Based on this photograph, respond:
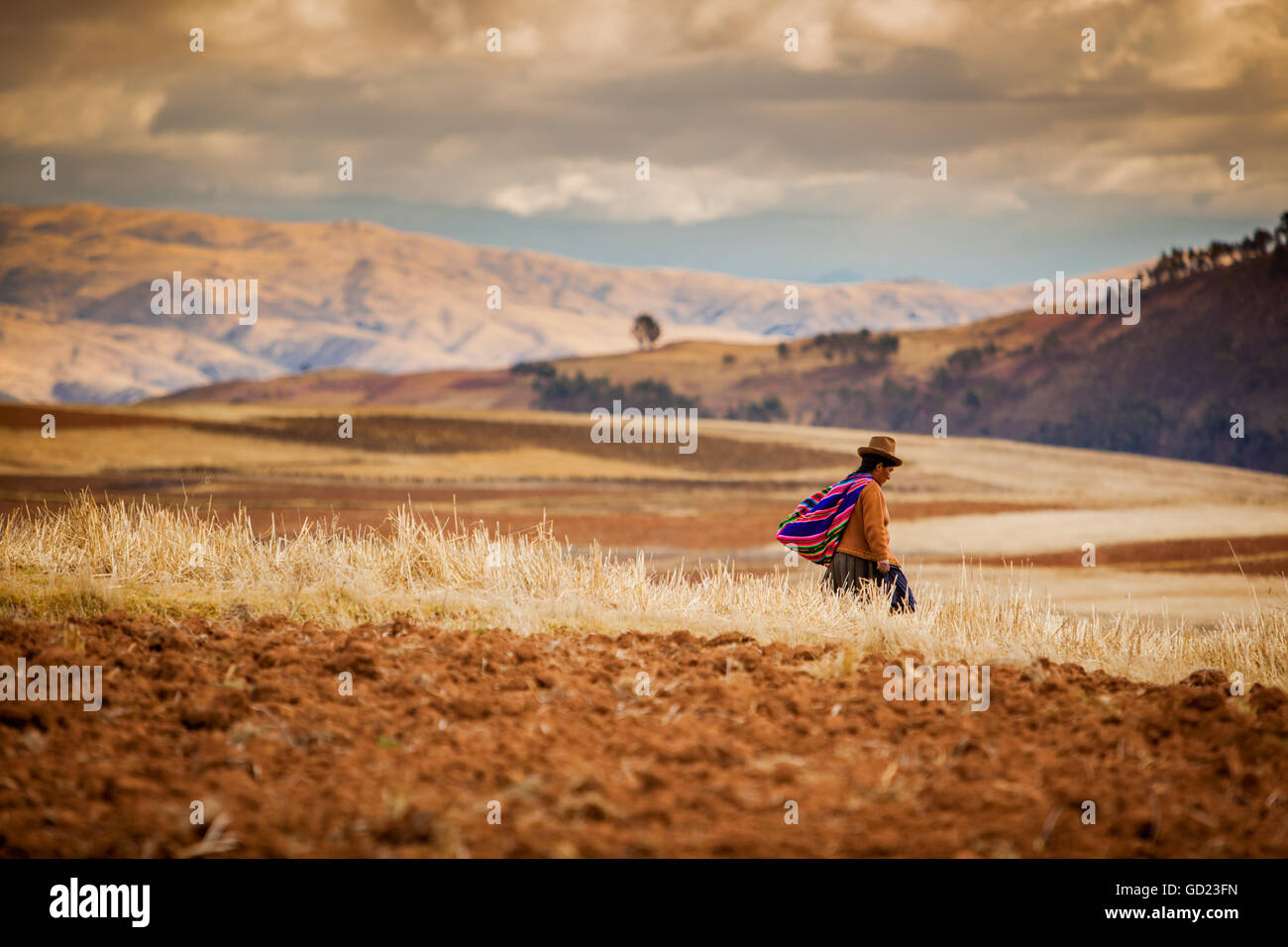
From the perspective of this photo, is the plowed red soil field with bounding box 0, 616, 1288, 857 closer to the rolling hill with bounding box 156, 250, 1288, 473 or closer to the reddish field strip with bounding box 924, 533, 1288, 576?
the reddish field strip with bounding box 924, 533, 1288, 576

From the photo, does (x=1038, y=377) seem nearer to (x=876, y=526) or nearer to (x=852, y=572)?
(x=852, y=572)

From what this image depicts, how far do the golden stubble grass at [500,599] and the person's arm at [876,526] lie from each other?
0.49 meters

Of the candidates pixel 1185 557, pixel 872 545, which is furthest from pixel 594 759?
pixel 1185 557

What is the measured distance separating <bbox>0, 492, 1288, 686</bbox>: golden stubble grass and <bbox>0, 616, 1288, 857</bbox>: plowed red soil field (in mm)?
1547

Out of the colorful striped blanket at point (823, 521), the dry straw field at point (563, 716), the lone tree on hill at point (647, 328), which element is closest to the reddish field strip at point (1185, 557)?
the dry straw field at point (563, 716)

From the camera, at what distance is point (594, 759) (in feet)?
18.7

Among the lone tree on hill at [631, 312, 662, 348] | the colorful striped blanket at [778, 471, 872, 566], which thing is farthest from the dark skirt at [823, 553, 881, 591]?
the lone tree on hill at [631, 312, 662, 348]

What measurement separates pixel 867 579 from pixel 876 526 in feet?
1.91

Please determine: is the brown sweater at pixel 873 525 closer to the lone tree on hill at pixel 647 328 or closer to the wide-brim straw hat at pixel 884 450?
the wide-brim straw hat at pixel 884 450

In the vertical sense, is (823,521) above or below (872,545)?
above

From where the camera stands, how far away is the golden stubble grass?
31.7ft
